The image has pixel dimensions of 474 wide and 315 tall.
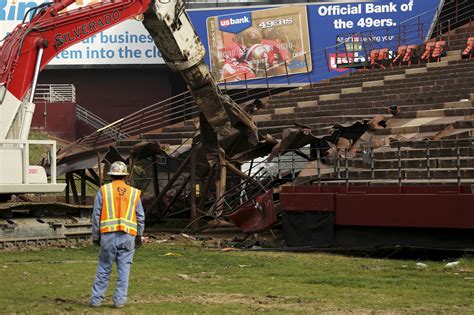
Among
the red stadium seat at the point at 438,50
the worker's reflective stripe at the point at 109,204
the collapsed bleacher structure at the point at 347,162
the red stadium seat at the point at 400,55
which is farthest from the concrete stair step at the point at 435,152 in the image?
the red stadium seat at the point at 400,55

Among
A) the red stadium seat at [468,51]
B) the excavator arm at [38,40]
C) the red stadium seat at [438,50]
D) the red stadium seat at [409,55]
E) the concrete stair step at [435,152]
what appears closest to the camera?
the excavator arm at [38,40]

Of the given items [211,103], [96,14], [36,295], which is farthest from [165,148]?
[36,295]

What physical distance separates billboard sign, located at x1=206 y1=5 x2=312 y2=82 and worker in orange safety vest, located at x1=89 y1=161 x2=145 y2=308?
4608cm

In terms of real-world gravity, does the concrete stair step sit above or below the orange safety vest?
above

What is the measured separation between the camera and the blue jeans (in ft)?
41.5

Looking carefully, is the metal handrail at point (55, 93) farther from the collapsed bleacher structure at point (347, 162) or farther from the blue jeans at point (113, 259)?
the blue jeans at point (113, 259)

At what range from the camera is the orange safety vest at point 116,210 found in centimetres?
1277

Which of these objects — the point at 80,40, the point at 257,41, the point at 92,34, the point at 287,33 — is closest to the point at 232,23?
the point at 257,41

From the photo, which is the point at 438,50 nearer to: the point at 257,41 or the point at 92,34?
the point at 92,34

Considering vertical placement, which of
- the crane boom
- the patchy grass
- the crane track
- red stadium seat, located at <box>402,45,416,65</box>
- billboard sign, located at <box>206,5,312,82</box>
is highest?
billboard sign, located at <box>206,5,312,82</box>

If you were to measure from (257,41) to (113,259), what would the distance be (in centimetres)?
4770

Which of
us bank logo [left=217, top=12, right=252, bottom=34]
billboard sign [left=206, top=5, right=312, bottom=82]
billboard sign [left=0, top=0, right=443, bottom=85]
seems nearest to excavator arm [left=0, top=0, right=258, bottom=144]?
billboard sign [left=0, top=0, right=443, bottom=85]

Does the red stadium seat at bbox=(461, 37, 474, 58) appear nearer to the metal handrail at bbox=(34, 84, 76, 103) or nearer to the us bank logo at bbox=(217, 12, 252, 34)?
the us bank logo at bbox=(217, 12, 252, 34)

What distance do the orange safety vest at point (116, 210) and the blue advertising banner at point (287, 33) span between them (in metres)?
43.8
